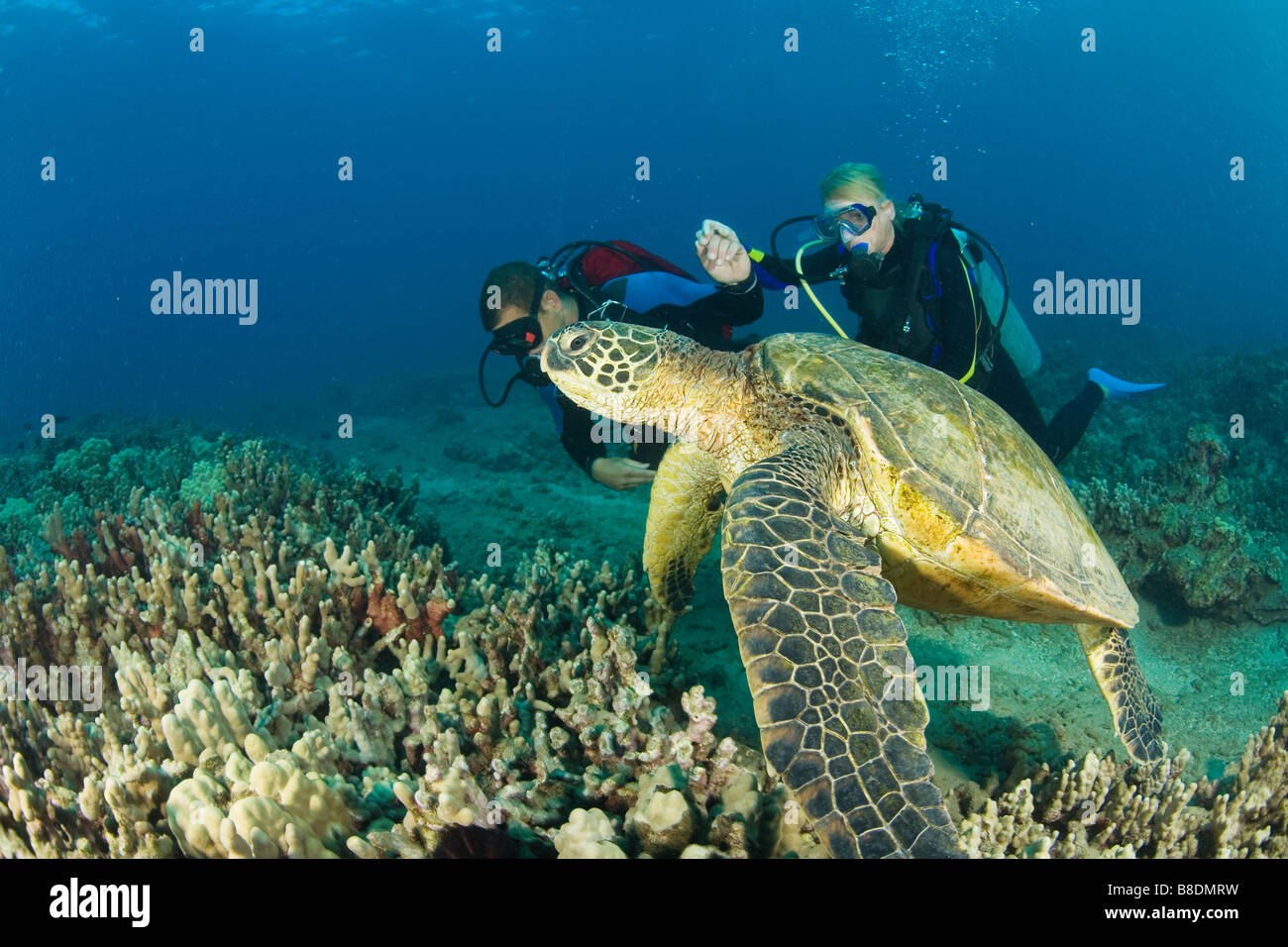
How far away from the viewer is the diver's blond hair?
525 centimetres

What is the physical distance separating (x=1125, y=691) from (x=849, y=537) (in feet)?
→ 7.29

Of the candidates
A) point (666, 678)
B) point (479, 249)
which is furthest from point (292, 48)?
point (666, 678)

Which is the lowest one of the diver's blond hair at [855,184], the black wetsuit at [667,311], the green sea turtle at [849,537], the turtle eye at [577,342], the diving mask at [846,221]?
the green sea turtle at [849,537]

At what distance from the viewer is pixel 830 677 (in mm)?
1985

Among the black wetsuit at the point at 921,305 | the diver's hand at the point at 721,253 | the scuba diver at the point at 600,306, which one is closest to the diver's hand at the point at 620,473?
the scuba diver at the point at 600,306

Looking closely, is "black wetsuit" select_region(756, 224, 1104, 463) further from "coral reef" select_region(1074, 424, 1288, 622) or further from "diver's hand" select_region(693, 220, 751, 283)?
"coral reef" select_region(1074, 424, 1288, 622)

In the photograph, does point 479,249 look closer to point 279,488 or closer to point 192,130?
point 192,130

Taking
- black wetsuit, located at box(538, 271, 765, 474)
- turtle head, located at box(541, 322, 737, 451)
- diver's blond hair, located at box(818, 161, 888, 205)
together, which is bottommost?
turtle head, located at box(541, 322, 737, 451)

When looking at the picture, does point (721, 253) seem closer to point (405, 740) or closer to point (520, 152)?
point (405, 740)

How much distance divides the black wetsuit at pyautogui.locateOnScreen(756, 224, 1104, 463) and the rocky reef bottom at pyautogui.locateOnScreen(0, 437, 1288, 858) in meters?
3.16

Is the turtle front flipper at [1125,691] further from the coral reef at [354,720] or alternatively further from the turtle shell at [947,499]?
the coral reef at [354,720]

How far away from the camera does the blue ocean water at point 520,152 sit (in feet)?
161

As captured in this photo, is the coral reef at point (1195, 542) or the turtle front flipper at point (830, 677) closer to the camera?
the turtle front flipper at point (830, 677)

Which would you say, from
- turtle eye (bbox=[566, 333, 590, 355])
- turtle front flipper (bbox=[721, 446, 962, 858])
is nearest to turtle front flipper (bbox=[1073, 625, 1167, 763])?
turtle front flipper (bbox=[721, 446, 962, 858])
